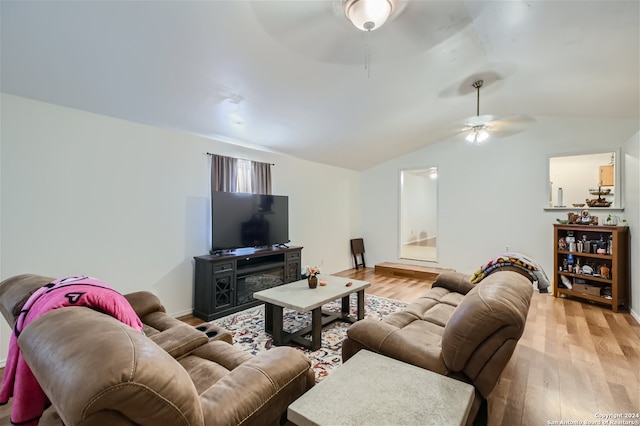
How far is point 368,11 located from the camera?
6.21 ft

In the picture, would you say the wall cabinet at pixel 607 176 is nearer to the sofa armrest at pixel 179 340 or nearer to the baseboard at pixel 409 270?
the baseboard at pixel 409 270

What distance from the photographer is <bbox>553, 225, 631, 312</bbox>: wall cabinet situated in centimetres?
379

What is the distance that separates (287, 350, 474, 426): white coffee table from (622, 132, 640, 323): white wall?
3926 millimetres

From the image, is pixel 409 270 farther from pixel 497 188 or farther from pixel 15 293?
pixel 15 293

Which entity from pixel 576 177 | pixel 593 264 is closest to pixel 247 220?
pixel 593 264

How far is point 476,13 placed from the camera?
90.7 inches

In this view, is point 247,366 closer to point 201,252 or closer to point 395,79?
point 201,252

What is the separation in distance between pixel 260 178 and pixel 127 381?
3.86 m

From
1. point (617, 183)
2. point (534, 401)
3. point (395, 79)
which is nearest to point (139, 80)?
point (395, 79)

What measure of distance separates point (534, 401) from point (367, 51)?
3043 millimetres

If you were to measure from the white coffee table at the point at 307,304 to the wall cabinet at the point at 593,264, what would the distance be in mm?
3342

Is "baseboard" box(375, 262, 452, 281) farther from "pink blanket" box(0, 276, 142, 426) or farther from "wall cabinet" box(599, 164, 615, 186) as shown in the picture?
"pink blanket" box(0, 276, 142, 426)

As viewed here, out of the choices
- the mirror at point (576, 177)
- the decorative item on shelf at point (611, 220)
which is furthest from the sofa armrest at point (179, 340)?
the mirror at point (576, 177)

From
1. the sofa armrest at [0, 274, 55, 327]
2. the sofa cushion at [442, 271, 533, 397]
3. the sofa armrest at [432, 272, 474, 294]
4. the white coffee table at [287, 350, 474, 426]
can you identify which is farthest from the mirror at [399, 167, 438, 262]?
the sofa armrest at [0, 274, 55, 327]
